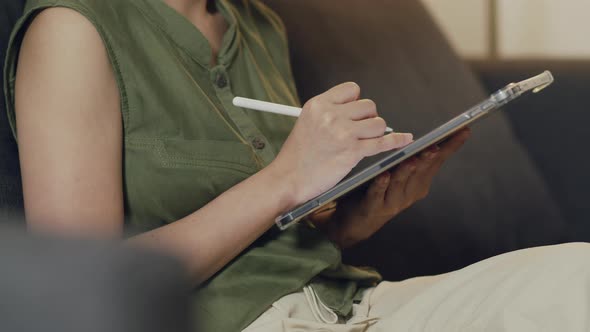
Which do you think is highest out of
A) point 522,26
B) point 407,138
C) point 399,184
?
point 407,138

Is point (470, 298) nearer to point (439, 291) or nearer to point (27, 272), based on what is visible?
point (439, 291)

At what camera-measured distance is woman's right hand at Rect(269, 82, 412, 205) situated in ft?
2.93

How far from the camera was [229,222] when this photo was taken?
2.92 ft

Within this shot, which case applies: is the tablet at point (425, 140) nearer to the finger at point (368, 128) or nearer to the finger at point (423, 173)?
the finger at point (368, 128)

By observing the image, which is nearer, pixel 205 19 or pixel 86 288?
pixel 86 288

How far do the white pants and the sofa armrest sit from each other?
76 centimetres

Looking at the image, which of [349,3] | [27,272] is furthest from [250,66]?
[27,272]

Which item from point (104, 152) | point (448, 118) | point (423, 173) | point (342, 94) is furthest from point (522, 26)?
point (104, 152)

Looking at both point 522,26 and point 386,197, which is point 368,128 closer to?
point 386,197

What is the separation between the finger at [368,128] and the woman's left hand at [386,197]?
114 millimetres

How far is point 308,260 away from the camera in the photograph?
38.1 inches

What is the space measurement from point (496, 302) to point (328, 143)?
213 mm

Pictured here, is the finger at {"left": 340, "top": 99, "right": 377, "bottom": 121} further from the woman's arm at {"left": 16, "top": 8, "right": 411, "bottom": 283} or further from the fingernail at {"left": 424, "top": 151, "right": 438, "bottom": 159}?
the fingernail at {"left": 424, "top": 151, "right": 438, "bottom": 159}

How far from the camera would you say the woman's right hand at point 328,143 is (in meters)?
0.89
